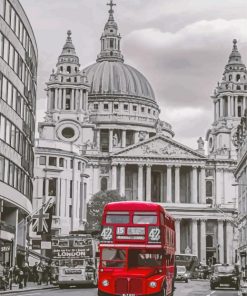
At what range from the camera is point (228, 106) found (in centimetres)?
16725

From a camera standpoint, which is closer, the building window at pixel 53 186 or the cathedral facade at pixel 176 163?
the building window at pixel 53 186

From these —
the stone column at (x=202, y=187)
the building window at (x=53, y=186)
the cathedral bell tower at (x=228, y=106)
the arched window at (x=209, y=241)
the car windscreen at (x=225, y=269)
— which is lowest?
Answer: the car windscreen at (x=225, y=269)

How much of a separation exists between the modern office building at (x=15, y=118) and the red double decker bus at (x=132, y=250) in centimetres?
2517

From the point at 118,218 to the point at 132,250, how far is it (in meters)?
1.58

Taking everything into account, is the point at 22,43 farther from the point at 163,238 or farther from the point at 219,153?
the point at 219,153

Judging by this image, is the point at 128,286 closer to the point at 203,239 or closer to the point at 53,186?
the point at 53,186

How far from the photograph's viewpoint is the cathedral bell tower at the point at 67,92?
555ft

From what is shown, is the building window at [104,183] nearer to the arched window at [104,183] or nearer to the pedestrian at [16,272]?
the arched window at [104,183]

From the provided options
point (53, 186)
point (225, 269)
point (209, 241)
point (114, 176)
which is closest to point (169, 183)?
point (114, 176)

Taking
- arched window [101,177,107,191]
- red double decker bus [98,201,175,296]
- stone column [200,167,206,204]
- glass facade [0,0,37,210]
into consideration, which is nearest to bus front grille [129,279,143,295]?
red double decker bus [98,201,175,296]

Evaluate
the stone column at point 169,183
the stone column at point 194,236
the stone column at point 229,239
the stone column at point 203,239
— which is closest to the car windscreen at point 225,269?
the stone column at point 203,239

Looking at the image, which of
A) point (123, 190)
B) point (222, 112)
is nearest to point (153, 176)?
point (123, 190)

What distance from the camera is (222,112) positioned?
169125 mm

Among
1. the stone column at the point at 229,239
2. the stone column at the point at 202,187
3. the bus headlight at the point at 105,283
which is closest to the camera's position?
the bus headlight at the point at 105,283
